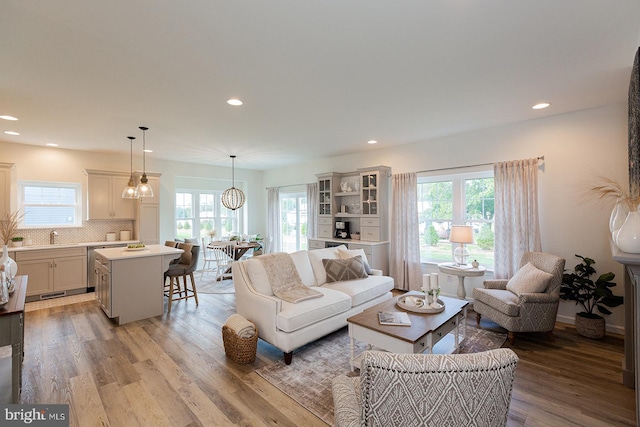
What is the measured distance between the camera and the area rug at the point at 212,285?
17.3 ft

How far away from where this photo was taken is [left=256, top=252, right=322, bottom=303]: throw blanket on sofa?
3.13m

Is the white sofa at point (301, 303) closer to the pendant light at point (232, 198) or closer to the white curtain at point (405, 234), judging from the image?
the white curtain at point (405, 234)

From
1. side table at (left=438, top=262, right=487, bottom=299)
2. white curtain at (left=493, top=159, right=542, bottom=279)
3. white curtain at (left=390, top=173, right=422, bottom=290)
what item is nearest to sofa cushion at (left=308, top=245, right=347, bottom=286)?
white curtain at (left=390, top=173, right=422, bottom=290)

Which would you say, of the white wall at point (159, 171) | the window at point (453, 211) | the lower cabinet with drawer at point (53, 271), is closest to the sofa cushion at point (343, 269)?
the window at point (453, 211)

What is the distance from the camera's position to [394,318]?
2.57 metres

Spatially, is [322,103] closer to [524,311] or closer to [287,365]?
[287,365]

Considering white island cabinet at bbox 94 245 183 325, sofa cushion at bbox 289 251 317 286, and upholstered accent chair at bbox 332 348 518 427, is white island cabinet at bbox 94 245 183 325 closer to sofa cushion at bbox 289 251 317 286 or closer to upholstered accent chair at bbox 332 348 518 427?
sofa cushion at bbox 289 251 317 286

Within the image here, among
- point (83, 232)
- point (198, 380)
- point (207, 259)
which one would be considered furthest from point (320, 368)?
point (83, 232)

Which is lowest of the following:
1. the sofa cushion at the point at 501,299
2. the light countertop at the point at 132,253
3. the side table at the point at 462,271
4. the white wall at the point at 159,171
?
the sofa cushion at the point at 501,299

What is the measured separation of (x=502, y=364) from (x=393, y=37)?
6.80 ft

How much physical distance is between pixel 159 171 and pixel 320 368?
571 centimetres

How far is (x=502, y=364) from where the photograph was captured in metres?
1.06

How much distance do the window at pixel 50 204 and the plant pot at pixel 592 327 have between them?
8158mm

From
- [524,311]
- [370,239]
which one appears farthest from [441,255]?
[524,311]
